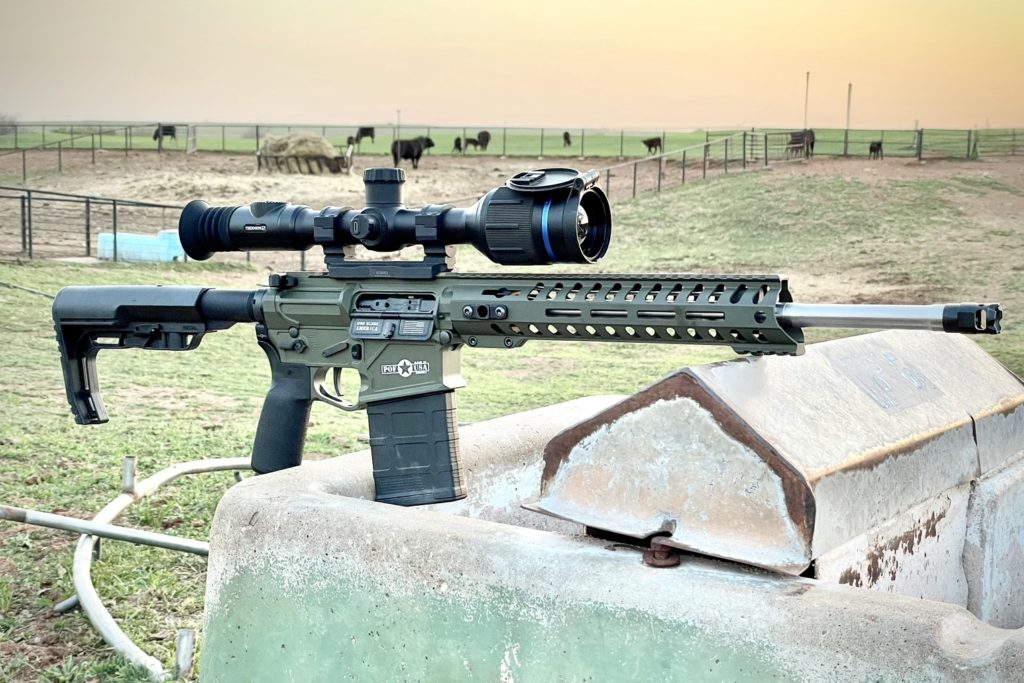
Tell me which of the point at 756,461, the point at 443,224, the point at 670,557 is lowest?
the point at 670,557

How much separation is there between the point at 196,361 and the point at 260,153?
805 inches

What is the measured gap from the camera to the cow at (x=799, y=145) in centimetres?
2642

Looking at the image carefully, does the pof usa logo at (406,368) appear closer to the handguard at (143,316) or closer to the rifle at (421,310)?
the rifle at (421,310)

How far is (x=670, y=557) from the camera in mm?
2809

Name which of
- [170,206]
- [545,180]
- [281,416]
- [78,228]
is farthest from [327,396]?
[78,228]

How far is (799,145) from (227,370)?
18938 mm

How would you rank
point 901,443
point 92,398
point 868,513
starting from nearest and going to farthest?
point 868,513 < point 901,443 < point 92,398

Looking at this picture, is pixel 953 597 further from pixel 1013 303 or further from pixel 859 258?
pixel 859 258

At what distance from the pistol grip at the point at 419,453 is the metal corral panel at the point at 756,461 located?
0.67m

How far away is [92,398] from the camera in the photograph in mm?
4699

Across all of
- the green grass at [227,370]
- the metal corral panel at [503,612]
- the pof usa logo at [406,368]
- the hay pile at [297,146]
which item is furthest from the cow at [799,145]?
the metal corral panel at [503,612]

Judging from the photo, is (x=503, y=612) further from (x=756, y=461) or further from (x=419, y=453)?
(x=419, y=453)

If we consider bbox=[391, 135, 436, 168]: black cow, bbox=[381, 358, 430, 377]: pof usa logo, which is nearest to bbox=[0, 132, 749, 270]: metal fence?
bbox=[381, 358, 430, 377]: pof usa logo

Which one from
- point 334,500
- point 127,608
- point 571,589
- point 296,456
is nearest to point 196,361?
point 127,608
